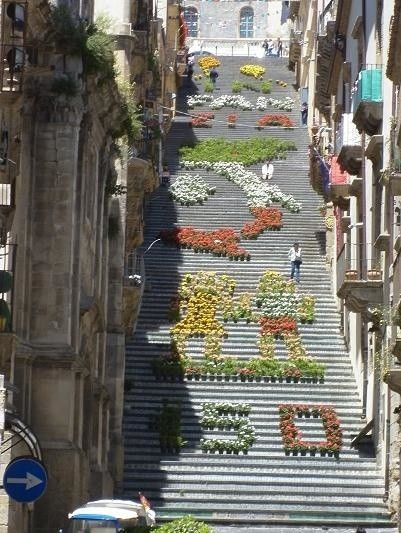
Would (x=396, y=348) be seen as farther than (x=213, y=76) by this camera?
No

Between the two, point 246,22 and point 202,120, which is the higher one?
point 246,22

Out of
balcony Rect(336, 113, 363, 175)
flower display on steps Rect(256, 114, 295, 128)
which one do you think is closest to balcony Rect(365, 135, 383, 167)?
balcony Rect(336, 113, 363, 175)

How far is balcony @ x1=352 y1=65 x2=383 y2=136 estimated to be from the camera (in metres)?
38.5

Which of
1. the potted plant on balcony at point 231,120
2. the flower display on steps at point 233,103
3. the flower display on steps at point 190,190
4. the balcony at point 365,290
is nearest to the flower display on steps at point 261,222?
the flower display on steps at point 190,190

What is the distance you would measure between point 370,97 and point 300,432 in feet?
31.7

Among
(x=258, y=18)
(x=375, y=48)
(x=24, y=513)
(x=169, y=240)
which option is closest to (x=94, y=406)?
(x=24, y=513)

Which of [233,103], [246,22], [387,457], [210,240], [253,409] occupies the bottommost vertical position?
[253,409]

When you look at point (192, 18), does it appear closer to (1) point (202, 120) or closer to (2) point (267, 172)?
(1) point (202, 120)

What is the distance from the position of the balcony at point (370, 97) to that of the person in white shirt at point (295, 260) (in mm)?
13952

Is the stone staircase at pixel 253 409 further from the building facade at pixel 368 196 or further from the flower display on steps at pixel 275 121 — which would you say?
the flower display on steps at pixel 275 121

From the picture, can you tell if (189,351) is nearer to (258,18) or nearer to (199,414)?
(199,414)

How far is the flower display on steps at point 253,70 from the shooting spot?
83475 mm

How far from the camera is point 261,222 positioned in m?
58.0

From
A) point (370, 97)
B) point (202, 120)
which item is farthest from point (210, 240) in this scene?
point (370, 97)
